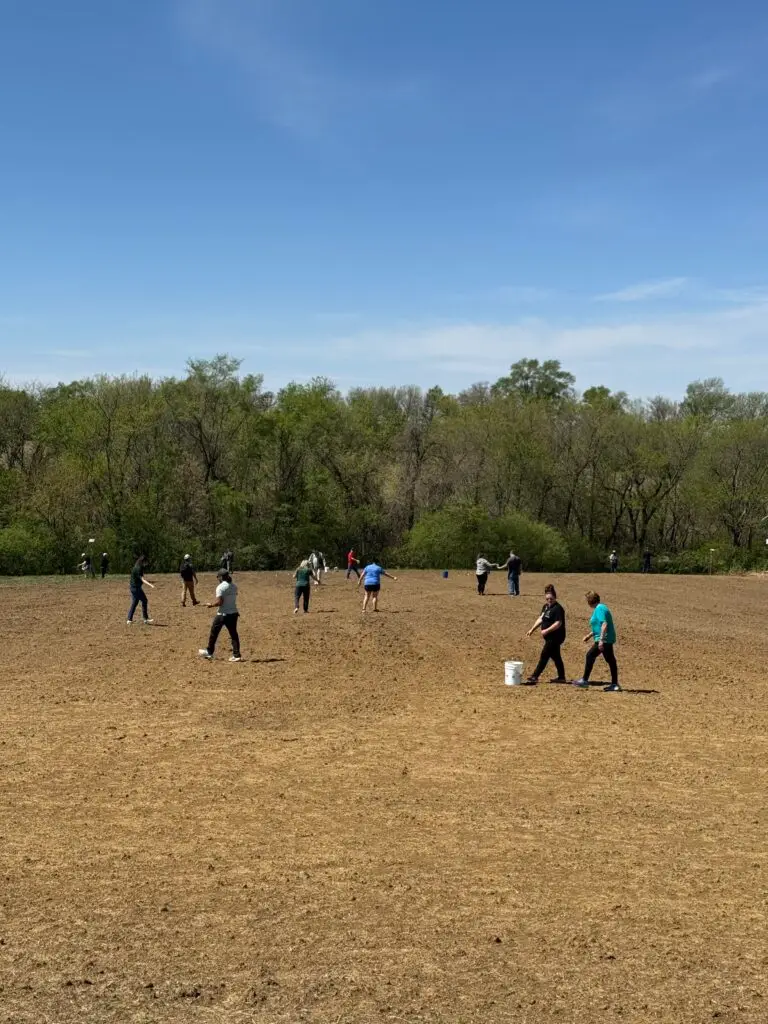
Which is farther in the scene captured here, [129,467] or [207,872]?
[129,467]

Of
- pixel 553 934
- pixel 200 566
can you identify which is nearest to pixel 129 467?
pixel 200 566

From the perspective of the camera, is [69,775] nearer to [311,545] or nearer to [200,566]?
[200,566]

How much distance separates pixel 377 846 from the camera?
8.62 meters

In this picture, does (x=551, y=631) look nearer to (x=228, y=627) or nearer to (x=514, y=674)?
(x=514, y=674)

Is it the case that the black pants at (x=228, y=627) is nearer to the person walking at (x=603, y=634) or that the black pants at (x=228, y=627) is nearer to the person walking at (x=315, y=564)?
the person walking at (x=603, y=634)

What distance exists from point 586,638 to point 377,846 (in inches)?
316

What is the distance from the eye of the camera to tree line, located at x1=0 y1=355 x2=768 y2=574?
57.3 m

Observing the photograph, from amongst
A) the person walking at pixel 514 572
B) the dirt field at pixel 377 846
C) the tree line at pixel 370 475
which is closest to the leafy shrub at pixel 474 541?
the tree line at pixel 370 475

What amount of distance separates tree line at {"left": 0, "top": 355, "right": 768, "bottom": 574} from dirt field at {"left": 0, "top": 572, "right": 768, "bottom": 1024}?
3993 centimetres

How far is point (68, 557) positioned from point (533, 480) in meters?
33.6

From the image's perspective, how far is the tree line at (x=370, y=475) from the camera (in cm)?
5728

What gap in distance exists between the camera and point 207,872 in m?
8.02

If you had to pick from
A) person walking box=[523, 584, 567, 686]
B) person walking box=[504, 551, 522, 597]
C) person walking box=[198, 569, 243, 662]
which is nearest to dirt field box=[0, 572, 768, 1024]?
person walking box=[523, 584, 567, 686]

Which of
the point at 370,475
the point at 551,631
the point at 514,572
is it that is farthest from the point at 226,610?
the point at 370,475
